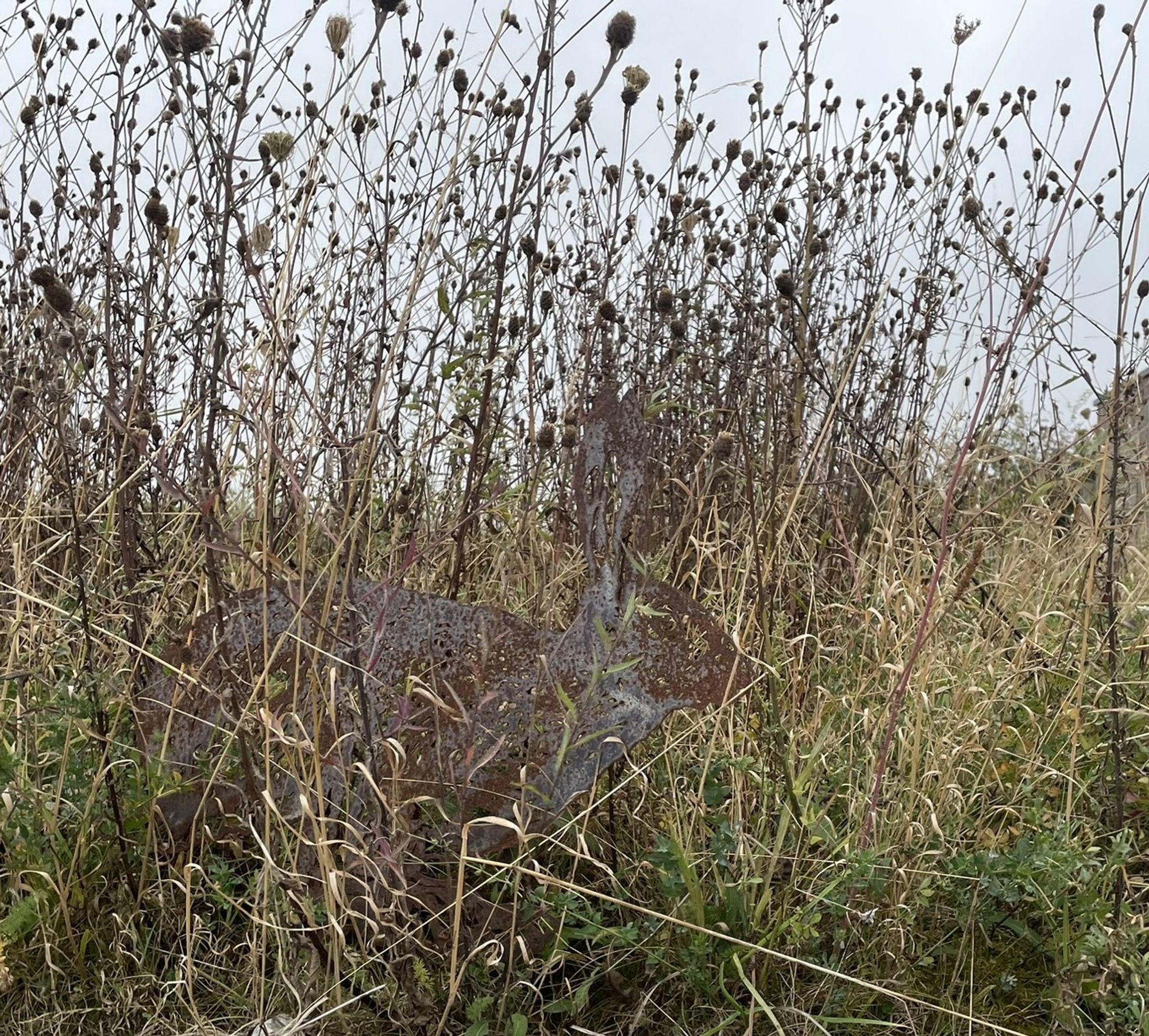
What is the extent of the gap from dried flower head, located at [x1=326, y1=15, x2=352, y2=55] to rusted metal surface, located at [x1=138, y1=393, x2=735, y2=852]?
855 mm

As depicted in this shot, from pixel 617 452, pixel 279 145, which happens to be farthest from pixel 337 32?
pixel 617 452

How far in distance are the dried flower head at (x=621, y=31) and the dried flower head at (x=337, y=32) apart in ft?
1.58

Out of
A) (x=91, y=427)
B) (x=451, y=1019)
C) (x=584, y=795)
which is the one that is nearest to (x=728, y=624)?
(x=584, y=795)

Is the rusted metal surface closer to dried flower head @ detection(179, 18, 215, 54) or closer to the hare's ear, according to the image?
the hare's ear

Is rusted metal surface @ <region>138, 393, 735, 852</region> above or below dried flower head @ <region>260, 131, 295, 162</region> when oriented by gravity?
below

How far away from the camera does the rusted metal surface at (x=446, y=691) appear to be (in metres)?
1.56

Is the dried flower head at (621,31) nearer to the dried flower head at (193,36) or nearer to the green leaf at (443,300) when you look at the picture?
the green leaf at (443,300)

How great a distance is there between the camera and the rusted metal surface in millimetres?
1558

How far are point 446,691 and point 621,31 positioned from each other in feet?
3.53

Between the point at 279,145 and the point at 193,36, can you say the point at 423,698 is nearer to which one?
the point at 279,145

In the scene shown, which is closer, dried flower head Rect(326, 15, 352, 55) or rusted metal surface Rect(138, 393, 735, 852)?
rusted metal surface Rect(138, 393, 735, 852)

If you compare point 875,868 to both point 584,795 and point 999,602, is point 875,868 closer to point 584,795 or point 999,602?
point 584,795

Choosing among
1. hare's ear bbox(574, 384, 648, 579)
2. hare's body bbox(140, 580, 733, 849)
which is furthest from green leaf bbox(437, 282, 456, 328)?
hare's body bbox(140, 580, 733, 849)

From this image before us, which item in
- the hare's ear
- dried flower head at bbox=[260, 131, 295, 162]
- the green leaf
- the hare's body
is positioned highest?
dried flower head at bbox=[260, 131, 295, 162]
